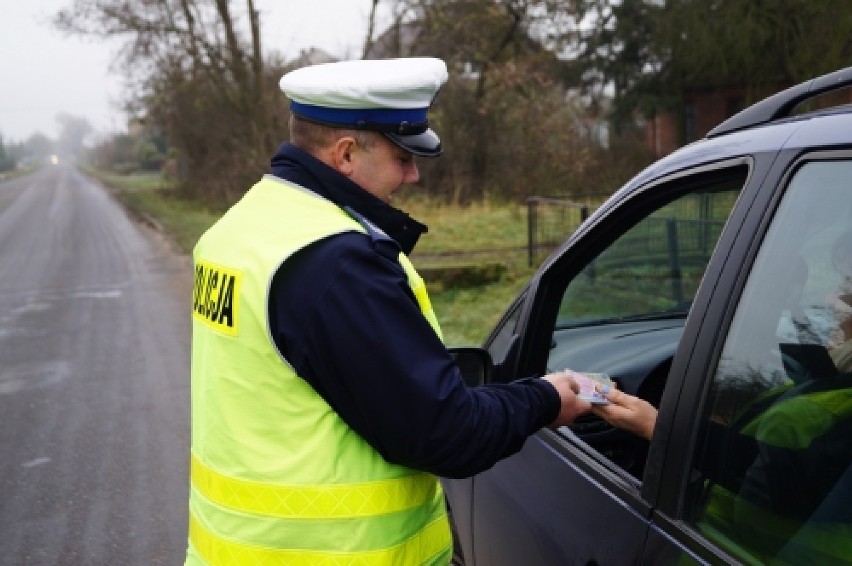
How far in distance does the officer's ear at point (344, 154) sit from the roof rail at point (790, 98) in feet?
2.60

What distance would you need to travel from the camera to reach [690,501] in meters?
1.59

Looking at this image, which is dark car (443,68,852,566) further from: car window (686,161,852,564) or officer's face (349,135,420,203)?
officer's face (349,135,420,203)

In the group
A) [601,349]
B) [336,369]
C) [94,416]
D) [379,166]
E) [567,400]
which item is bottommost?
[94,416]

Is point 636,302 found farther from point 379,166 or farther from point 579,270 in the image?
point 379,166

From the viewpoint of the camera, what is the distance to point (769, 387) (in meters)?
→ 1.59

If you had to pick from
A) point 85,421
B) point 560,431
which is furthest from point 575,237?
point 85,421

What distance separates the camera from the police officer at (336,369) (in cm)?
157

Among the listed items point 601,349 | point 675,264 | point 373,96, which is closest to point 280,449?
point 373,96

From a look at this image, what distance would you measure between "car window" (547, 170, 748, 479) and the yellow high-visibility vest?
0.74 m

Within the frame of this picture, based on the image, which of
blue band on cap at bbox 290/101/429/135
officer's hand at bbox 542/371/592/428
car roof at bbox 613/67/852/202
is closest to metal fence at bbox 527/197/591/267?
car roof at bbox 613/67/852/202

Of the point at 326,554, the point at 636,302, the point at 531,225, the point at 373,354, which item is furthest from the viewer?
the point at 531,225

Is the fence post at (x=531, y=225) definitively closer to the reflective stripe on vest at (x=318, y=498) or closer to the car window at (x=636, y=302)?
the car window at (x=636, y=302)

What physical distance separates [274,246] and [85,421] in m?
5.54

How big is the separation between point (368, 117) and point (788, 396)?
94 cm
